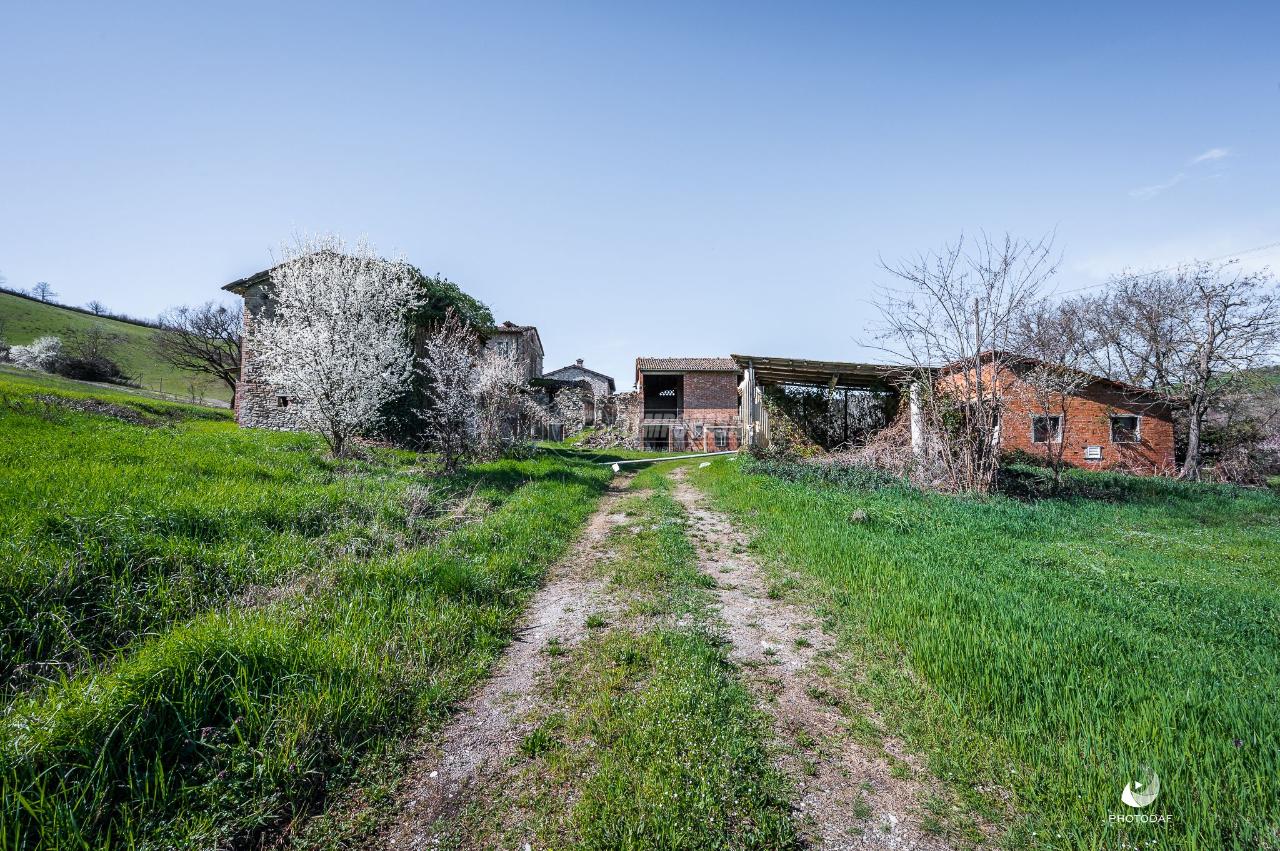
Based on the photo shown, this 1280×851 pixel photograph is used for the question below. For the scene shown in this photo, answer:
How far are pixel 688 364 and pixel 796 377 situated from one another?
40.4 feet

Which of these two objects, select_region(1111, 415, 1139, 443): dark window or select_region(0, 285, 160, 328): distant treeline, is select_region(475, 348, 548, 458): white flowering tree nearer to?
select_region(1111, 415, 1139, 443): dark window

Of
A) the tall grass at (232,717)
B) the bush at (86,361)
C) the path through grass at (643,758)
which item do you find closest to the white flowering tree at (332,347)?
the tall grass at (232,717)

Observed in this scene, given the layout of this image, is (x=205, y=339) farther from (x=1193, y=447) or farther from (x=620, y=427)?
(x=1193, y=447)

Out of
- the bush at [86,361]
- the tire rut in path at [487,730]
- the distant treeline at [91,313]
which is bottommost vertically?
the tire rut in path at [487,730]

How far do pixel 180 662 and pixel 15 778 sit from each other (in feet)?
2.40

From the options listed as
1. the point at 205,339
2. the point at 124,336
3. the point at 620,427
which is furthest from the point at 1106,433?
the point at 124,336

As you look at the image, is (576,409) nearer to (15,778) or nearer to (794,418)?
(794,418)

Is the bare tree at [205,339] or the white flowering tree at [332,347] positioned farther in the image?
the bare tree at [205,339]

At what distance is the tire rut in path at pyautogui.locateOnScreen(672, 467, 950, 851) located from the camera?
210 cm

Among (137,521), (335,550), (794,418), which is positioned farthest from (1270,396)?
(137,521)

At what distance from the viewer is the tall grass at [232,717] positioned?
79.7 inches

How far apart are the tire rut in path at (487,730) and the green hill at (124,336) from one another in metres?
59.7

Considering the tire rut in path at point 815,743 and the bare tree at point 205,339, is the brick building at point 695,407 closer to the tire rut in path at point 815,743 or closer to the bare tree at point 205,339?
the tire rut in path at point 815,743

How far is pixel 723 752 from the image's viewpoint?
8.27ft
